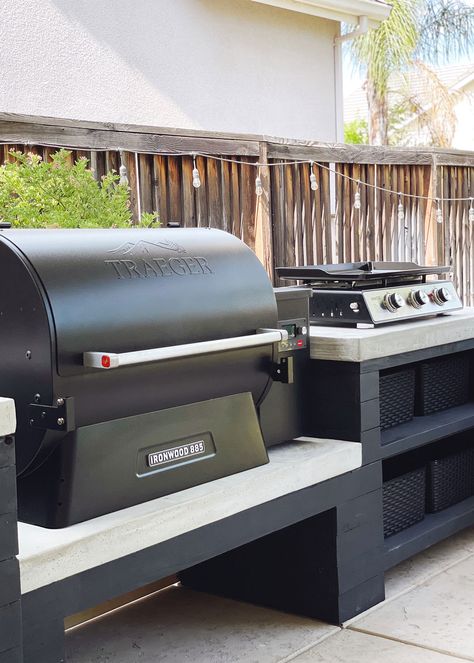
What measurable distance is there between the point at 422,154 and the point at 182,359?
4.04m

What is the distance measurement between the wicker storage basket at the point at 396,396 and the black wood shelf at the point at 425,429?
1.2 inches

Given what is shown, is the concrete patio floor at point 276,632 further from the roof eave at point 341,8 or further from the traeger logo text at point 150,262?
the roof eave at point 341,8

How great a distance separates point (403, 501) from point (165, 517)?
4.40ft

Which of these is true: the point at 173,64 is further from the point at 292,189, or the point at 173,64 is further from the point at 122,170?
the point at 122,170

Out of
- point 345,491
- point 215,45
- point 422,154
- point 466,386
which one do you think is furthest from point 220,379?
point 215,45

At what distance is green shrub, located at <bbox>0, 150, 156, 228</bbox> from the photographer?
103 inches

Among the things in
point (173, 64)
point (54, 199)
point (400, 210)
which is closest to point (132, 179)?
point (54, 199)

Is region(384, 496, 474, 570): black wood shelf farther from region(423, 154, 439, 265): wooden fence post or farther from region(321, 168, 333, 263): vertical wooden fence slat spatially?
region(423, 154, 439, 265): wooden fence post

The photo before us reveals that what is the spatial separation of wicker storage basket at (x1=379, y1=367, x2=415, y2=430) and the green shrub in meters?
→ 1.06

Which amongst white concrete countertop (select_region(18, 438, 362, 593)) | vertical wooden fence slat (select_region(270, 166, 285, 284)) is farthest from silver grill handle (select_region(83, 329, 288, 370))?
vertical wooden fence slat (select_region(270, 166, 285, 284))

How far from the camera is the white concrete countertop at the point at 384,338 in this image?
283 centimetres

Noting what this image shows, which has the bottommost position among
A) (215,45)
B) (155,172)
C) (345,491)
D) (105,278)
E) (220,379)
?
(345,491)

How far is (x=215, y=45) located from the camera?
7.11 meters

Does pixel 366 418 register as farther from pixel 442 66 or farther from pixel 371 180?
pixel 442 66
